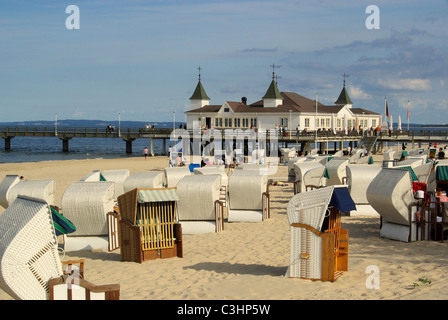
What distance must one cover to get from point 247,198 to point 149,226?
4493 millimetres

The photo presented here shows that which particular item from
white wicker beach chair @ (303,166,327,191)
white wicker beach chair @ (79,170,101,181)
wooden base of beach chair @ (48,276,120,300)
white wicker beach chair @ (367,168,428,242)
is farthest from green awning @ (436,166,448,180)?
wooden base of beach chair @ (48,276,120,300)

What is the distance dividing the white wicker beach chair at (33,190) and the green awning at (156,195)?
431 cm

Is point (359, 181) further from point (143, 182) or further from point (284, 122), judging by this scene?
point (284, 122)

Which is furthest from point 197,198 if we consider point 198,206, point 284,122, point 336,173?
point 284,122

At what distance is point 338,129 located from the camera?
56062 millimetres

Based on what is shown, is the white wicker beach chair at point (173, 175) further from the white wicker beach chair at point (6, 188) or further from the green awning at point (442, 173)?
the green awning at point (442, 173)

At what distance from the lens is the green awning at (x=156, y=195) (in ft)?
34.4

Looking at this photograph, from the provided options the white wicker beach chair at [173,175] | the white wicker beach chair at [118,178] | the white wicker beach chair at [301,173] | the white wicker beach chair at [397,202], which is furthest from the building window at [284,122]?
the white wicker beach chair at [397,202]

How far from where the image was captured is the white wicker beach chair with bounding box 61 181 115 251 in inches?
456

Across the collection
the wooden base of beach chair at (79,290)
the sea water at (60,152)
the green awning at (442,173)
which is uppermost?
the green awning at (442,173)
